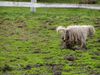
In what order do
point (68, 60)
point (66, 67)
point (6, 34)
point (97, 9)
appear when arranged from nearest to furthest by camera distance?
1. point (66, 67)
2. point (68, 60)
3. point (6, 34)
4. point (97, 9)

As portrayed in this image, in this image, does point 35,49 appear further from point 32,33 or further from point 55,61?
point 32,33

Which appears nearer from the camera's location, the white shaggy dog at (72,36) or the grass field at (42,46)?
the grass field at (42,46)

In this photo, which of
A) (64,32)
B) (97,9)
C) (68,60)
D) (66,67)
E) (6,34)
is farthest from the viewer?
(97,9)

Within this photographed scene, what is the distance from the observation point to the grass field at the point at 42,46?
28.0ft

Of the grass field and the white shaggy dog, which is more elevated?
the white shaggy dog

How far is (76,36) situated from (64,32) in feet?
1.08

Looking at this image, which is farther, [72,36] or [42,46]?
[42,46]

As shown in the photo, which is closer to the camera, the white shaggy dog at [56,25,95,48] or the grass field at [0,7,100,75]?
the grass field at [0,7,100,75]

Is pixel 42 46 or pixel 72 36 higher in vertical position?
pixel 72 36

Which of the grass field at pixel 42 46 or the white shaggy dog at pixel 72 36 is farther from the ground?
the white shaggy dog at pixel 72 36

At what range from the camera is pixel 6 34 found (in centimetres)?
1259

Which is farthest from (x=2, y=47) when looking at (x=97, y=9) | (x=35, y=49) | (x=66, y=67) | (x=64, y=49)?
(x=97, y=9)

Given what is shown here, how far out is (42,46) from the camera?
10914 millimetres

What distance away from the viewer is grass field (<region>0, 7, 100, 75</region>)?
8.54 metres
